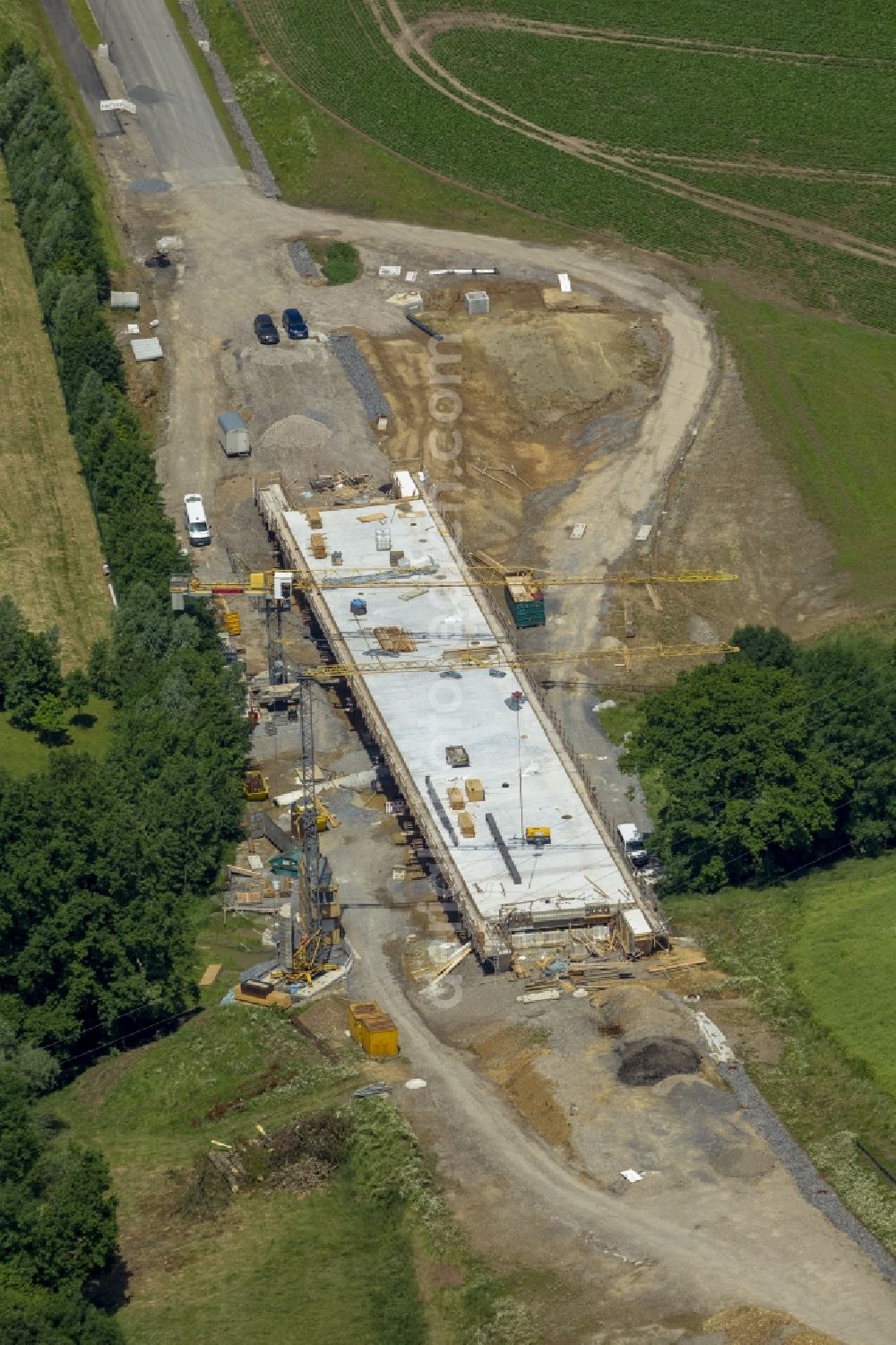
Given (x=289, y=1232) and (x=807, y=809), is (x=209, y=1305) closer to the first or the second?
(x=289, y=1232)

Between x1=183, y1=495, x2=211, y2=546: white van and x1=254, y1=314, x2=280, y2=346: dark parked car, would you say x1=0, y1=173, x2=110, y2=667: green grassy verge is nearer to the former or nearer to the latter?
x1=183, y1=495, x2=211, y2=546: white van

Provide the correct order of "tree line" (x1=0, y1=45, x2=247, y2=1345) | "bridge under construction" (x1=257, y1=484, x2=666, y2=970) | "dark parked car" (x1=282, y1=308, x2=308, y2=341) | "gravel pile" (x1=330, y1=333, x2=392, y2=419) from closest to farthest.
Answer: "tree line" (x1=0, y1=45, x2=247, y2=1345) → "bridge under construction" (x1=257, y1=484, x2=666, y2=970) → "gravel pile" (x1=330, y1=333, x2=392, y2=419) → "dark parked car" (x1=282, y1=308, x2=308, y2=341)

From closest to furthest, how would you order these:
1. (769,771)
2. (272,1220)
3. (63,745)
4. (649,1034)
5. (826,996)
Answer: (272,1220) < (649,1034) < (826,996) < (769,771) < (63,745)

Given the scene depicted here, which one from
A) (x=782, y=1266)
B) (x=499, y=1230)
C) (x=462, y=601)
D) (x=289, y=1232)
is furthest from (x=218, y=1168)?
(x=462, y=601)

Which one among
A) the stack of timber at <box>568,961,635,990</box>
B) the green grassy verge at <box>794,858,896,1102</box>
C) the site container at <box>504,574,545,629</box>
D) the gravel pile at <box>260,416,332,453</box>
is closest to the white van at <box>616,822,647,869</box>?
the green grassy verge at <box>794,858,896,1102</box>

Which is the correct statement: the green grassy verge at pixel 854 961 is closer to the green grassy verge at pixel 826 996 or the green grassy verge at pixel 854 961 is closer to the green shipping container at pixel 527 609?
the green grassy verge at pixel 826 996

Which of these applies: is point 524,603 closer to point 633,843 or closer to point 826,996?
point 633,843

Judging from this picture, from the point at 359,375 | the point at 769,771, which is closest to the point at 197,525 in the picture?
the point at 359,375
